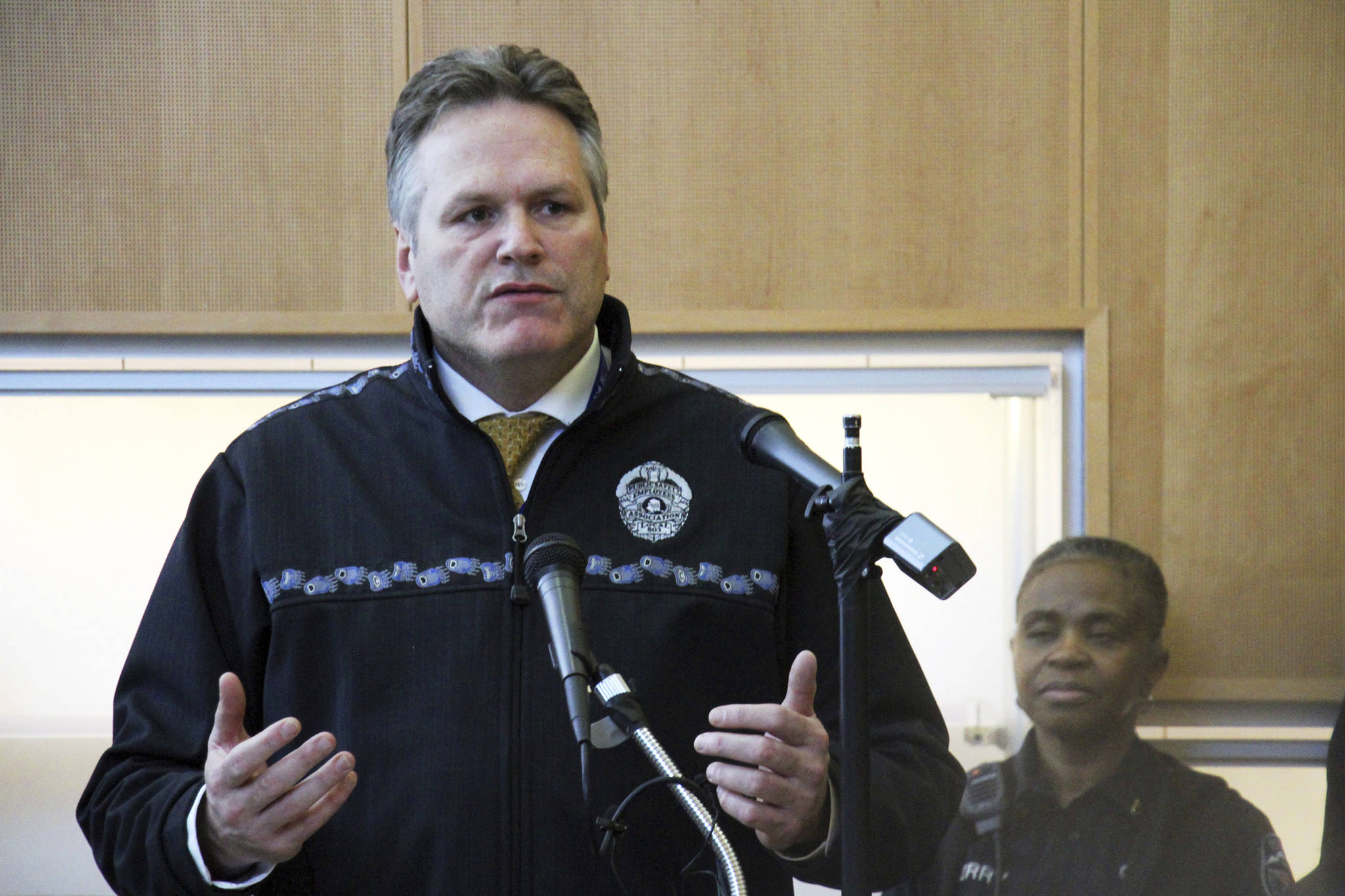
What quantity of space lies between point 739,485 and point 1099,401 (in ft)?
3.43

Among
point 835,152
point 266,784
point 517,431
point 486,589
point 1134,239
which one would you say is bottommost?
point 266,784

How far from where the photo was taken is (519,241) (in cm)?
128

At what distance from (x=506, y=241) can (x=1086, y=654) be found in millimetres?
1303

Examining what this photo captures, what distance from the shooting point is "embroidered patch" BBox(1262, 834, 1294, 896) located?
202cm

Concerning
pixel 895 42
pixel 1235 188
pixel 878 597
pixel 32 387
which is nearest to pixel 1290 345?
pixel 1235 188

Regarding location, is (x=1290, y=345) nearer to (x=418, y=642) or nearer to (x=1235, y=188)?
(x=1235, y=188)

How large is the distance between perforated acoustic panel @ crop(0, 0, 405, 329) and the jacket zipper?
1.06 m

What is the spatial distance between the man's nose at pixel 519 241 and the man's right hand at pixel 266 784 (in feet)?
1.55

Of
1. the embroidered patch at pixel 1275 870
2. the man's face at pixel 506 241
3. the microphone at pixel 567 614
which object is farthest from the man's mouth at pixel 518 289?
the embroidered patch at pixel 1275 870

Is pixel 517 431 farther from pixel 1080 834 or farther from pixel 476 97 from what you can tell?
pixel 1080 834

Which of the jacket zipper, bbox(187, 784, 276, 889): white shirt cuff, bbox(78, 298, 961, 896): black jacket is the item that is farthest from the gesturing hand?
bbox(187, 784, 276, 889): white shirt cuff

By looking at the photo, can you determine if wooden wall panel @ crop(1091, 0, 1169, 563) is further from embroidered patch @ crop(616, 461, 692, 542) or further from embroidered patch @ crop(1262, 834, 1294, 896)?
embroidered patch @ crop(616, 461, 692, 542)

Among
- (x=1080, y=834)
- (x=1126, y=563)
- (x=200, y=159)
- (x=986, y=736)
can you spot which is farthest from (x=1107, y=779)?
(x=200, y=159)

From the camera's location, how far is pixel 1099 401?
2162mm
